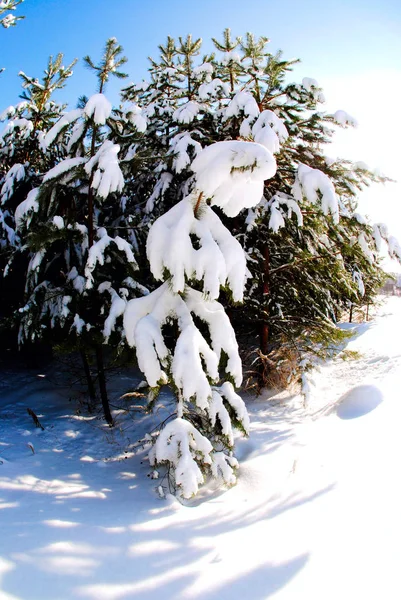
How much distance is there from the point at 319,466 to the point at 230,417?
129 cm

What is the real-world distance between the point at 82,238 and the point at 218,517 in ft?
13.7

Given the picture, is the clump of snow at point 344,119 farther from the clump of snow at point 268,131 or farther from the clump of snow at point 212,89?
the clump of snow at point 212,89

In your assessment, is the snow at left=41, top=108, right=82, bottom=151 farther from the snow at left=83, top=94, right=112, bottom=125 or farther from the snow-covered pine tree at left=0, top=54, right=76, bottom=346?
the snow-covered pine tree at left=0, top=54, right=76, bottom=346

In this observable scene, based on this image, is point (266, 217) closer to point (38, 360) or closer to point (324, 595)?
point (324, 595)

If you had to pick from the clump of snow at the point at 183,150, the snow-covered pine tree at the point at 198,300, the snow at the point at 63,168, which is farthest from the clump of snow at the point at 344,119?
the snow at the point at 63,168

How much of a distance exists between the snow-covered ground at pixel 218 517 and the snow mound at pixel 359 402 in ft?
0.11

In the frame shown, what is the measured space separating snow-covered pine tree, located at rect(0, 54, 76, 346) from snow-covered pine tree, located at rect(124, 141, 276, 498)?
4618 mm

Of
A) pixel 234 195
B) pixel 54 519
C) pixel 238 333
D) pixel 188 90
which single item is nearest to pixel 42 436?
pixel 54 519

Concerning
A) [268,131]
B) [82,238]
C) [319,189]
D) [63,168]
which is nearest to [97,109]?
[63,168]

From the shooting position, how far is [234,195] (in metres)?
2.77

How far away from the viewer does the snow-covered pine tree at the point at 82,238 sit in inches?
180

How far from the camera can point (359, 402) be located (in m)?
5.95

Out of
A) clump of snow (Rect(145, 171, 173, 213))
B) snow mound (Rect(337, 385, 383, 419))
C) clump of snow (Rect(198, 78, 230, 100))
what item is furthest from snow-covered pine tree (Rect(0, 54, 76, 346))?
snow mound (Rect(337, 385, 383, 419))

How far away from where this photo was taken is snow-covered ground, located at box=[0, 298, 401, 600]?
2500mm
